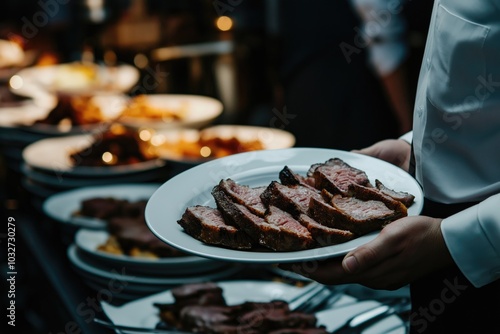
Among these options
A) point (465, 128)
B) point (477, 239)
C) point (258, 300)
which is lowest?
point (258, 300)

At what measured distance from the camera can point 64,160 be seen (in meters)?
3.08

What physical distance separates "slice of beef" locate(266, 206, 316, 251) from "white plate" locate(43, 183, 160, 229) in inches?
47.1

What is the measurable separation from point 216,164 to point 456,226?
0.64 metres

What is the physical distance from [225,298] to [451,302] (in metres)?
0.74

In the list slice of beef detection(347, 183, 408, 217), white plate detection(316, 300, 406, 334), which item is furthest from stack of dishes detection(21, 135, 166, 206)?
slice of beef detection(347, 183, 408, 217)

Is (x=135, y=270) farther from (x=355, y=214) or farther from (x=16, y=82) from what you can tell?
(x=16, y=82)

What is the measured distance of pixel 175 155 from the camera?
117 inches

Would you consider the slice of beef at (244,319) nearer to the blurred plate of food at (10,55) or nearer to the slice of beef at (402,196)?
the slice of beef at (402,196)

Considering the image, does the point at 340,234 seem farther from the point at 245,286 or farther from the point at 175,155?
the point at 175,155

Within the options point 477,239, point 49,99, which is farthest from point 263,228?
point 49,99

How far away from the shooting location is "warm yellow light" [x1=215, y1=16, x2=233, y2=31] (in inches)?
223

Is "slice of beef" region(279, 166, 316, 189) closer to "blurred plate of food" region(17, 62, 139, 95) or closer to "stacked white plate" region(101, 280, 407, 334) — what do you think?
"stacked white plate" region(101, 280, 407, 334)

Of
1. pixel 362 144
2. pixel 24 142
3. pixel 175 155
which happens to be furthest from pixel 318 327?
pixel 24 142

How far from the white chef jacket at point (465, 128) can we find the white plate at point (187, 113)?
1.97 metres
